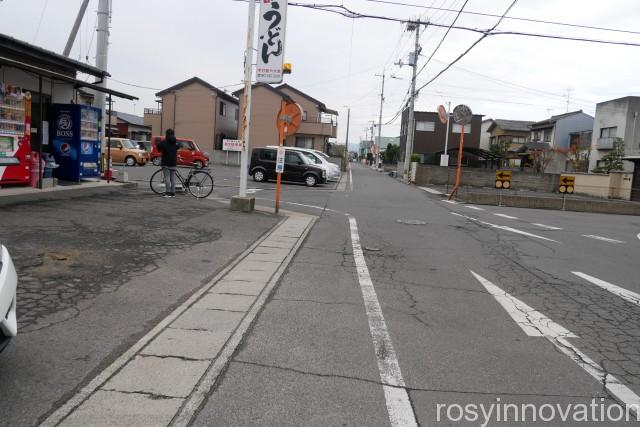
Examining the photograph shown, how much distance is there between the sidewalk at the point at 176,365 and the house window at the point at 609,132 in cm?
4357

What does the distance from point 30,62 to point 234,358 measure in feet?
35.3

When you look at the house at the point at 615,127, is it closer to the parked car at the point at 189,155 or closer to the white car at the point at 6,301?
the parked car at the point at 189,155

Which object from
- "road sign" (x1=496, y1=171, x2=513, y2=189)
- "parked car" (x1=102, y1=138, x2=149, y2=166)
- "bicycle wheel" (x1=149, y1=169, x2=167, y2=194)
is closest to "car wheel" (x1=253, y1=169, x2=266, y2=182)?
"parked car" (x1=102, y1=138, x2=149, y2=166)

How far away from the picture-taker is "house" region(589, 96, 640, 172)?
129ft

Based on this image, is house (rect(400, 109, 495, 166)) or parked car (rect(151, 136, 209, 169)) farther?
house (rect(400, 109, 495, 166))

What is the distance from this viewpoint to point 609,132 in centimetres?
4181

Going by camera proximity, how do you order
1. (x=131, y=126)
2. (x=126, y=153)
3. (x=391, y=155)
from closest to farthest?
(x=126, y=153) < (x=131, y=126) < (x=391, y=155)

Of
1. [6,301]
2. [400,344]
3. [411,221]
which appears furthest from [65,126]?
[400,344]

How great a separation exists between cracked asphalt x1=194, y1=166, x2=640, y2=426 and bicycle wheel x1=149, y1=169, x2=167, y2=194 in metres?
6.36

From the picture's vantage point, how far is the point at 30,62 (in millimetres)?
11359

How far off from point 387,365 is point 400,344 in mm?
495

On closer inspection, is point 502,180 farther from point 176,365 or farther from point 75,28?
point 176,365

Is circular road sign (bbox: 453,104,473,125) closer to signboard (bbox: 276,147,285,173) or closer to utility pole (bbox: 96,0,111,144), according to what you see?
signboard (bbox: 276,147,285,173)

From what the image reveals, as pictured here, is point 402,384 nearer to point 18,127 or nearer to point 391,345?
point 391,345
